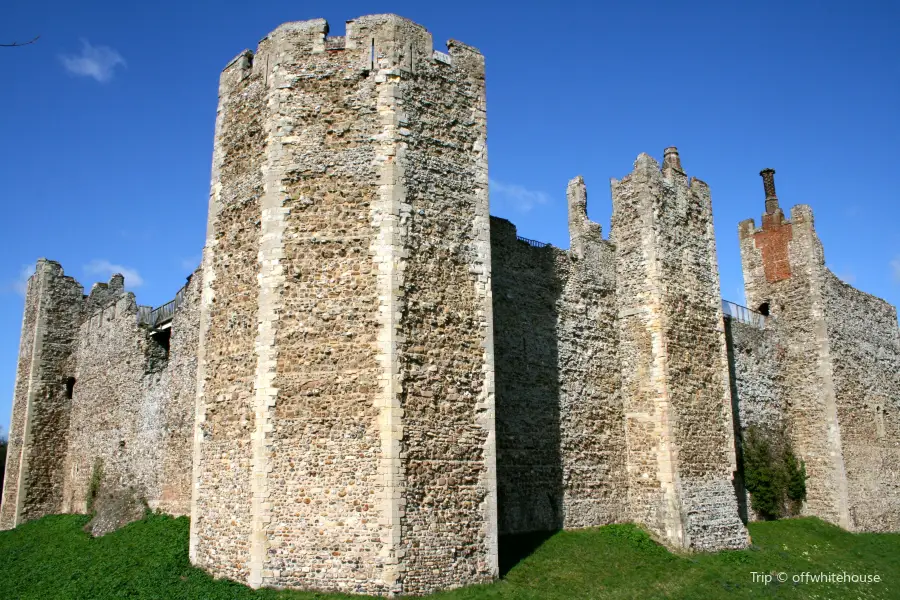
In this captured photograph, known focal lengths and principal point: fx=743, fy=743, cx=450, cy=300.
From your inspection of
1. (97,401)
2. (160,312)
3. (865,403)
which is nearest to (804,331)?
(865,403)

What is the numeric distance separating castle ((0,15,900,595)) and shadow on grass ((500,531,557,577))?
255mm

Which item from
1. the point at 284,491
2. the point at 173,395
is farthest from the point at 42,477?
the point at 284,491

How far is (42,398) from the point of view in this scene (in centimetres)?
2298

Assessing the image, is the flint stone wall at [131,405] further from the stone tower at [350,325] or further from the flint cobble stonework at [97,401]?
the stone tower at [350,325]

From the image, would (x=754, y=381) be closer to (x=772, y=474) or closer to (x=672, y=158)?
(x=772, y=474)

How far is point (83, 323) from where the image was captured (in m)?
23.7

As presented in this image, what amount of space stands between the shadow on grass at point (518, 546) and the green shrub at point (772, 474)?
7.77 m

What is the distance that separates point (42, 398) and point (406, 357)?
16.8m

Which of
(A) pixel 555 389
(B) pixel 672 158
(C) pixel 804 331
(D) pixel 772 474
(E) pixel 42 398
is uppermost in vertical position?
(B) pixel 672 158

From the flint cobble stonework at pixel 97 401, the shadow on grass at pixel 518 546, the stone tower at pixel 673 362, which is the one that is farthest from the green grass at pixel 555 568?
the flint cobble stonework at pixel 97 401

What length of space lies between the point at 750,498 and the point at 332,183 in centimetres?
1429

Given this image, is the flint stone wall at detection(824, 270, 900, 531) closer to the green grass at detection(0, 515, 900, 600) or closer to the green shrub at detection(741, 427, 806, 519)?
the green shrub at detection(741, 427, 806, 519)

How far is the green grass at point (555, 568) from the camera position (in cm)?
1135

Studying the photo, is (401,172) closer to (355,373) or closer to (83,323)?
(355,373)
